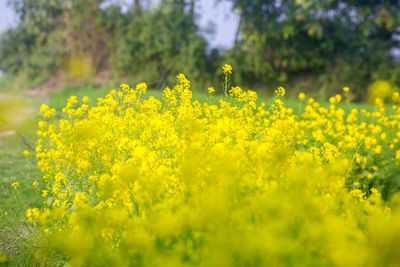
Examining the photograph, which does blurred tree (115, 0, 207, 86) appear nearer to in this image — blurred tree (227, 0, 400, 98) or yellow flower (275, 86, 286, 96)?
blurred tree (227, 0, 400, 98)

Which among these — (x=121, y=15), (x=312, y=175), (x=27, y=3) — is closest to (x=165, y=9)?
(x=121, y=15)

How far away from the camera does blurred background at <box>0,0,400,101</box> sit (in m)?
13.5

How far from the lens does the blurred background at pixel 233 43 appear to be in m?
13.5

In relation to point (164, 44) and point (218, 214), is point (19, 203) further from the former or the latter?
point (164, 44)

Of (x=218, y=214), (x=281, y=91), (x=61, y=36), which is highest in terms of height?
(x=61, y=36)

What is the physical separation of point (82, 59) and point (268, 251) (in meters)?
18.5

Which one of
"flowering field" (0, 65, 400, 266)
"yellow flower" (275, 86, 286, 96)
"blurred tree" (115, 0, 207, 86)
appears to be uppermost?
"blurred tree" (115, 0, 207, 86)

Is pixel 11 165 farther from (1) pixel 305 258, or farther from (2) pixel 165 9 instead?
(2) pixel 165 9

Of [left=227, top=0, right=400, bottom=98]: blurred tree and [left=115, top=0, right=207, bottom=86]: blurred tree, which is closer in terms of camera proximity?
[left=227, top=0, right=400, bottom=98]: blurred tree

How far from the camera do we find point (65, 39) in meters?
→ 17.9

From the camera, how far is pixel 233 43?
47.0ft

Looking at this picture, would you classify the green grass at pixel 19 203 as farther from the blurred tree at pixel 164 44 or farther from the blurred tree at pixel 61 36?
the blurred tree at pixel 61 36

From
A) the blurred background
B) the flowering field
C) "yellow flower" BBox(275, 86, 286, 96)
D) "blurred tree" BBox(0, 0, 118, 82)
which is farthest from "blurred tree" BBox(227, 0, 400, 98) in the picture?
the flowering field

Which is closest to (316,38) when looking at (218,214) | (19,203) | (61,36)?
(61,36)
